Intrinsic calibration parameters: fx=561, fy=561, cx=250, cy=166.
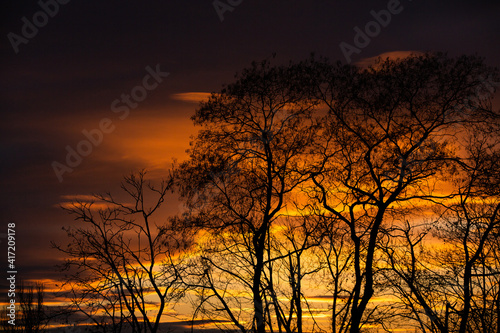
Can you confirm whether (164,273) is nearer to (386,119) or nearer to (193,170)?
(193,170)

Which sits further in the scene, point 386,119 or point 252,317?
point 252,317

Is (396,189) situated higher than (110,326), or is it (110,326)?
(396,189)

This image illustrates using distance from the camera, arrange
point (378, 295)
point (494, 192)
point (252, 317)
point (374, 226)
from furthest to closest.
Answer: point (378, 295) < point (252, 317) < point (494, 192) < point (374, 226)

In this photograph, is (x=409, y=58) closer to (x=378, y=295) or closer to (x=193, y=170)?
(x=193, y=170)

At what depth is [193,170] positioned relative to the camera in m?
22.7

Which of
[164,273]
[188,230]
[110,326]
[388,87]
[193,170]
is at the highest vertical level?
[388,87]

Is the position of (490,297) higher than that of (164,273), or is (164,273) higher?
(164,273)

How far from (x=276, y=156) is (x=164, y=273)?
7292 mm

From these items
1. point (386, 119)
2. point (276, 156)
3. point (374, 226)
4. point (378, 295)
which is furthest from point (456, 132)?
point (378, 295)

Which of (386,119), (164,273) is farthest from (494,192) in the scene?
(164,273)

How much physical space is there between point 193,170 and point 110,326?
10510mm

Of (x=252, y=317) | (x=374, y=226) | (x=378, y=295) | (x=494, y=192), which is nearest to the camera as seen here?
(x=374, y=226)

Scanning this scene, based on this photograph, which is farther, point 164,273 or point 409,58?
Answer: point 164,273

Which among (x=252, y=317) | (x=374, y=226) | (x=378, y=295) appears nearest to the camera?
(x=374, y=226)
